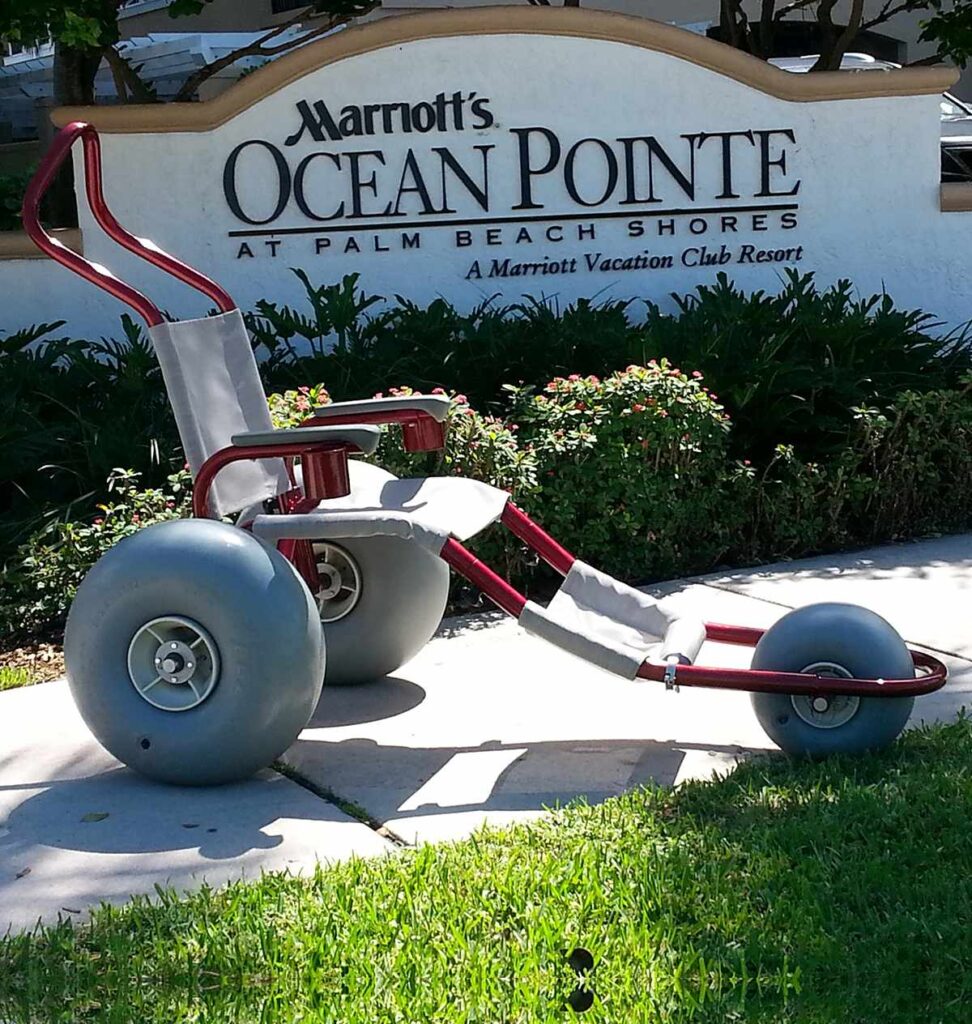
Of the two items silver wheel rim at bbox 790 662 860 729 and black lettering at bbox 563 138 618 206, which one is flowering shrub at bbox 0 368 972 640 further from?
silver wheel rim at bbox 790 662 860 729

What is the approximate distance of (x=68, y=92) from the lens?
9.49 meters

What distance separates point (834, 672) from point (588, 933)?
4.28ft

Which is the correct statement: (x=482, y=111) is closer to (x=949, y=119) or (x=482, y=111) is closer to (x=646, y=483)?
(x=646, y=483)

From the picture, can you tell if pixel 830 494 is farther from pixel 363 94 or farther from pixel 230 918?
pixel 230 918

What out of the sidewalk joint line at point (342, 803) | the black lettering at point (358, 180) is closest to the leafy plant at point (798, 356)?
the black lettering at point (358, 180)

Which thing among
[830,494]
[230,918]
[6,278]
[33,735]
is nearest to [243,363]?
[33,735]

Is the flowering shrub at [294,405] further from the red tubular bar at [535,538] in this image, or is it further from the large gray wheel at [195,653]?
the large gray wheel at [195,653]

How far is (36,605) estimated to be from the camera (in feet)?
20.0

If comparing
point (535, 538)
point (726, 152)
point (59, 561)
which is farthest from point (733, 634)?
point (726, 152)

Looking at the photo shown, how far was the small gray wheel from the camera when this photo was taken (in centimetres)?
430

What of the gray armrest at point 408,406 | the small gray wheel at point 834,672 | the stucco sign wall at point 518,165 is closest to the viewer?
the small gray wheel at point 834,672

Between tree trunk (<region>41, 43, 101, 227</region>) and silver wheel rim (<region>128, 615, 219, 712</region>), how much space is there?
5630 millimetres

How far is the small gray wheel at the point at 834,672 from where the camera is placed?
4305 millimetres

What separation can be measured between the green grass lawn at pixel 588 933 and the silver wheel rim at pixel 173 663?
0.74 m
